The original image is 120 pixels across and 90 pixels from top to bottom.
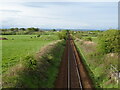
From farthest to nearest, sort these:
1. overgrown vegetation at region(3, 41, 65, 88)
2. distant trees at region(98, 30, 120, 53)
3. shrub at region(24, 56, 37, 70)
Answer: distant trees at region(98, 30, 120, 53) < shrub at region(24, 56, 37, 70) < overgrown vegetation at region(3, 41, 65, 88)

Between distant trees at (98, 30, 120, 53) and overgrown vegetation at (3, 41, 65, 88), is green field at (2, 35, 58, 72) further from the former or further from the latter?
distant trees at (98, 30, 120, 53)

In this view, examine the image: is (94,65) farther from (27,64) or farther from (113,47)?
(27,64)

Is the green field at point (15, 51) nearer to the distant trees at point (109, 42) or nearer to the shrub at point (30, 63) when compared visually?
the shrub at point (30, 63)

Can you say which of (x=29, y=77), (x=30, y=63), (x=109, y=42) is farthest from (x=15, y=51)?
Result: (x=29, y=77)

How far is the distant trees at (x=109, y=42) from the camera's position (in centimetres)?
2608

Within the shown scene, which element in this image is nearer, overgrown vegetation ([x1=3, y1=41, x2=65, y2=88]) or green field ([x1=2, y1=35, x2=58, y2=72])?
overgrown vegetation ([x1=3, y1=41, x2=65, y2=88])

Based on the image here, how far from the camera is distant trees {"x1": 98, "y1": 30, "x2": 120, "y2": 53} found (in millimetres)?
26078

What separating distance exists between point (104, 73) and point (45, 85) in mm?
6755

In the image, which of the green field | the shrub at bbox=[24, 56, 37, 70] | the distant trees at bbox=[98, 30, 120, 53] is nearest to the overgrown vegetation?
the shrub at bbox=[24, 56, 37, 70]

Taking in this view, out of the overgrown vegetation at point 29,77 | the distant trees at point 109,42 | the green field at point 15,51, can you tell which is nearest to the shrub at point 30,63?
the overgrown vegetation at point 29,77

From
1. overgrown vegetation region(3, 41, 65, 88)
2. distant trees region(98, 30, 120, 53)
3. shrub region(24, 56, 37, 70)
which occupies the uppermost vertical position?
distant trees region(98, 30, 120, 53)

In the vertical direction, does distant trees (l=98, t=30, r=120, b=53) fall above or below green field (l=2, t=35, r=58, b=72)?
above

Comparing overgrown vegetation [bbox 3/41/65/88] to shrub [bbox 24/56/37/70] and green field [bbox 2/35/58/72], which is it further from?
green field [bbox 2/35/58/72]

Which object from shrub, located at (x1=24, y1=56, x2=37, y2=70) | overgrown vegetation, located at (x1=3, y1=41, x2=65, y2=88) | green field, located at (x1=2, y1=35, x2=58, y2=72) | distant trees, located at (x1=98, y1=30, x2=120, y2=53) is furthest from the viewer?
distant trees, located at (x1=98, y1=30, x2=120, y2=53)
